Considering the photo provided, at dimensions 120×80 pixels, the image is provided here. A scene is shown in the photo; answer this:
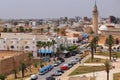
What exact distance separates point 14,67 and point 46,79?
7.42 m

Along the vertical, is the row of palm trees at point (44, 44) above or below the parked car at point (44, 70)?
above

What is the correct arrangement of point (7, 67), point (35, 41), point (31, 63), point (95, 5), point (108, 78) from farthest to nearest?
1. point (95, 5)
2. point (35, 41)
3. point (31, 63)
4. point (7, 67)
5. point (108, 78)

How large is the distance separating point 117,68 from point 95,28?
30390 mm

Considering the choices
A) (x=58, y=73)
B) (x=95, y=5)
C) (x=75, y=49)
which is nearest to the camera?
(x=58, y=73)

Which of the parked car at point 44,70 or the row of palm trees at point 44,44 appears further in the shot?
the row of palm trees at point 44,44

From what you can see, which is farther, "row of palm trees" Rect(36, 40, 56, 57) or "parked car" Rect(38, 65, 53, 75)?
"row of palm trees" Rect(36, 40, 56, 57)

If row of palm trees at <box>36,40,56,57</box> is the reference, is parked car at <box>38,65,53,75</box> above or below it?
below

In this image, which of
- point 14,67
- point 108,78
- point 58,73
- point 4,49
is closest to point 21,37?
point 4,49

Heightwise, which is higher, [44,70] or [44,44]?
[44,44]

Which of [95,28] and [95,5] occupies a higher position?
[95,5]

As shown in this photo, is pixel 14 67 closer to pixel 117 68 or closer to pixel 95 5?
pixel 117 68

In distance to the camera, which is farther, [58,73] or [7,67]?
[7,67]

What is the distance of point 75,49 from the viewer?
50406 mm

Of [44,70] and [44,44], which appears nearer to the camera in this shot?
[44,70]
